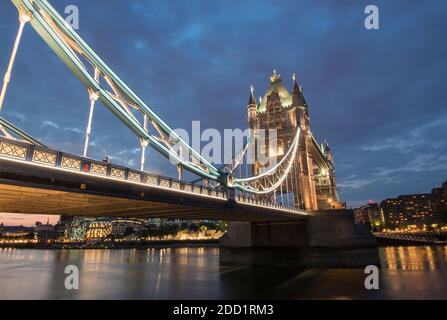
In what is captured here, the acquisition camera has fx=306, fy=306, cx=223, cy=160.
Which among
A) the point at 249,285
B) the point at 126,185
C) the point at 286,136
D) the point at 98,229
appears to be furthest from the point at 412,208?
the point at 126,185

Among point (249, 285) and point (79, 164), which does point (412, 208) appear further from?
point (79, 164)

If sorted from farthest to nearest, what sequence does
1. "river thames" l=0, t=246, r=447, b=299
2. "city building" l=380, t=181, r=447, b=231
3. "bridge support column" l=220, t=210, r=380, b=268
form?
1. "city building" l=380, t=181, r=447, b=231
2. "bridge support column" l=220, t=210, r=380, b=268
3. "river thames" l=0, t=246, r=447, b=299

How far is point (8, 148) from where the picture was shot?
979 cm

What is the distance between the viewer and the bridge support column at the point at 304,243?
1380 inches

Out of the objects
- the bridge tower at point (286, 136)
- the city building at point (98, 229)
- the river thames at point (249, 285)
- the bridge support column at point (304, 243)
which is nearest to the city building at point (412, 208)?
the bridge tower at point (286, 136)

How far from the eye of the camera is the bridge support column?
115 ft

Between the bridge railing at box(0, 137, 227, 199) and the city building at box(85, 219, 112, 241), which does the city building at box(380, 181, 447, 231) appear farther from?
the bridge railing at box(0, 137, 227, 199)

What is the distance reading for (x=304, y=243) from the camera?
36.9 meters

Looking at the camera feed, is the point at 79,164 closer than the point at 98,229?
Yes

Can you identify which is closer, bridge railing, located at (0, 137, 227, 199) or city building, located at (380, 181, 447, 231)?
bridge railing, located at (0, 137, 227, 199)

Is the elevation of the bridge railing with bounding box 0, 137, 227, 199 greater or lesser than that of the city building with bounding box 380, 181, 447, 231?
lesser

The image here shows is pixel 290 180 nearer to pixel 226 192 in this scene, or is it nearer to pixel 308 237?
pixel 308 237

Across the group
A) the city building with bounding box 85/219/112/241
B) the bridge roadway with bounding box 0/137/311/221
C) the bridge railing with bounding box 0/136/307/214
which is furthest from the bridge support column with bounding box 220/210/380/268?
the city building with bounding box 85/219/112/241
